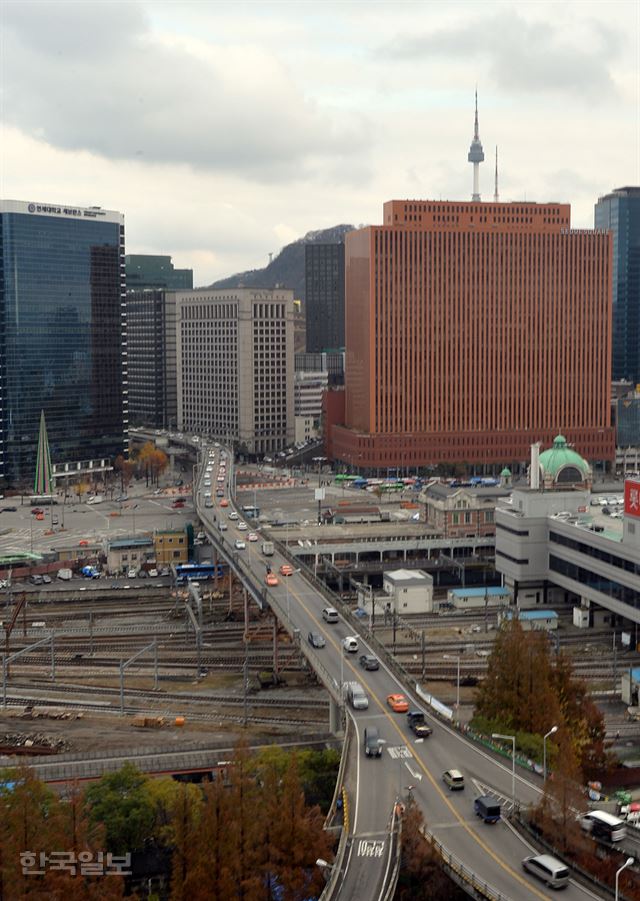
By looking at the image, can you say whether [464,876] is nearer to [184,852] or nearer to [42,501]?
[184,852]

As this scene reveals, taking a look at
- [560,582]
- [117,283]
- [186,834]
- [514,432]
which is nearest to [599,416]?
[514,432]

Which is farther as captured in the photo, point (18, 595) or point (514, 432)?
point (514, 432)

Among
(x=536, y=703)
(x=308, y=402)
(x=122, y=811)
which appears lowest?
(x=122, y=811)

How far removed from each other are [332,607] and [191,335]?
119 metres

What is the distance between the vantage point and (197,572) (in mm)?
79875

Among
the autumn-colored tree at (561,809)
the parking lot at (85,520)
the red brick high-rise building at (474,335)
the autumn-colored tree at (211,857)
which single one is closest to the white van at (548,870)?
the autumn-colored tree at (561,809)

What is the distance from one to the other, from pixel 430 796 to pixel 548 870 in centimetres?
528

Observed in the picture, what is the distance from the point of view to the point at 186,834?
3008cm

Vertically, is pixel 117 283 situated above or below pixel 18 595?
above

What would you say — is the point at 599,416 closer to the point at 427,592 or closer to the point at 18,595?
the point at 427,592

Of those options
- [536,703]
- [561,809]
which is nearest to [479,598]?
[536,703]

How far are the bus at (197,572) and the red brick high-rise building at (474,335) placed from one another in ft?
168

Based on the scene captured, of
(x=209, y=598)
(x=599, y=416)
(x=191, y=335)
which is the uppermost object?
(x=191, y=335)

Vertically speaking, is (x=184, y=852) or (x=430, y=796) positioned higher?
(x=430, y=796)
